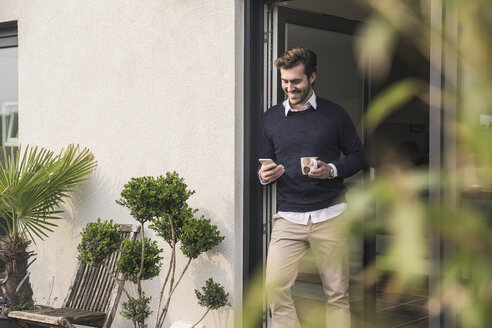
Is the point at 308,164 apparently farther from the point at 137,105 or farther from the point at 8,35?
the point at 8,35

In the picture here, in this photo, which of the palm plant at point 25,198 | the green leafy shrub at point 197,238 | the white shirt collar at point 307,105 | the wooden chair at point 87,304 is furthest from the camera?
the palm plant at point 25,198

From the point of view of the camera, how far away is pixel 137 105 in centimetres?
506

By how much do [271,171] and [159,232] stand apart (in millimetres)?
998

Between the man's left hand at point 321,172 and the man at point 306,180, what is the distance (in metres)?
0.02

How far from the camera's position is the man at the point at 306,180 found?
384 centimetres

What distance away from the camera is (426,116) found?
7.49m

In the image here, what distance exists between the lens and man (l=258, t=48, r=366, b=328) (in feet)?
12.6

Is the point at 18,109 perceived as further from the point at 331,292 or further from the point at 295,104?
the point at 331,292

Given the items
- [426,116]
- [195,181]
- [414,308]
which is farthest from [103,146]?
[426,116]

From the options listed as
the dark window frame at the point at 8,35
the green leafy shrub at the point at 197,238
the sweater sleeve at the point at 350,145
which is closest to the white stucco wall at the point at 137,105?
the dark window frame at the point at 8,35

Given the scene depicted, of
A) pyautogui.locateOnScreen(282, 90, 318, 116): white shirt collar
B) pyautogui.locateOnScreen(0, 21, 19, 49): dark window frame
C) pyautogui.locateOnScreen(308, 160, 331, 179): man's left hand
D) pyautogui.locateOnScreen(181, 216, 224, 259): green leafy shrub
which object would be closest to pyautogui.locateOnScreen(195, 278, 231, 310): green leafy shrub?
pyautogui.locateOnScreen(181, 216, 224, 259): green leafy shrub

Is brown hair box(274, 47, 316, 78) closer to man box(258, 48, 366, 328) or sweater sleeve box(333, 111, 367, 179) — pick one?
man box(258, 48, 366, 328)

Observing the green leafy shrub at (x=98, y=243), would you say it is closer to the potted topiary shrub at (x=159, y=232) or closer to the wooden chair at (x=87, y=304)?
the potted topiary shrub at (x=159, y=232)

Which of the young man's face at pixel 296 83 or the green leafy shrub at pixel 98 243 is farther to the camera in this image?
the green leafy shrub at pixel 98 243
